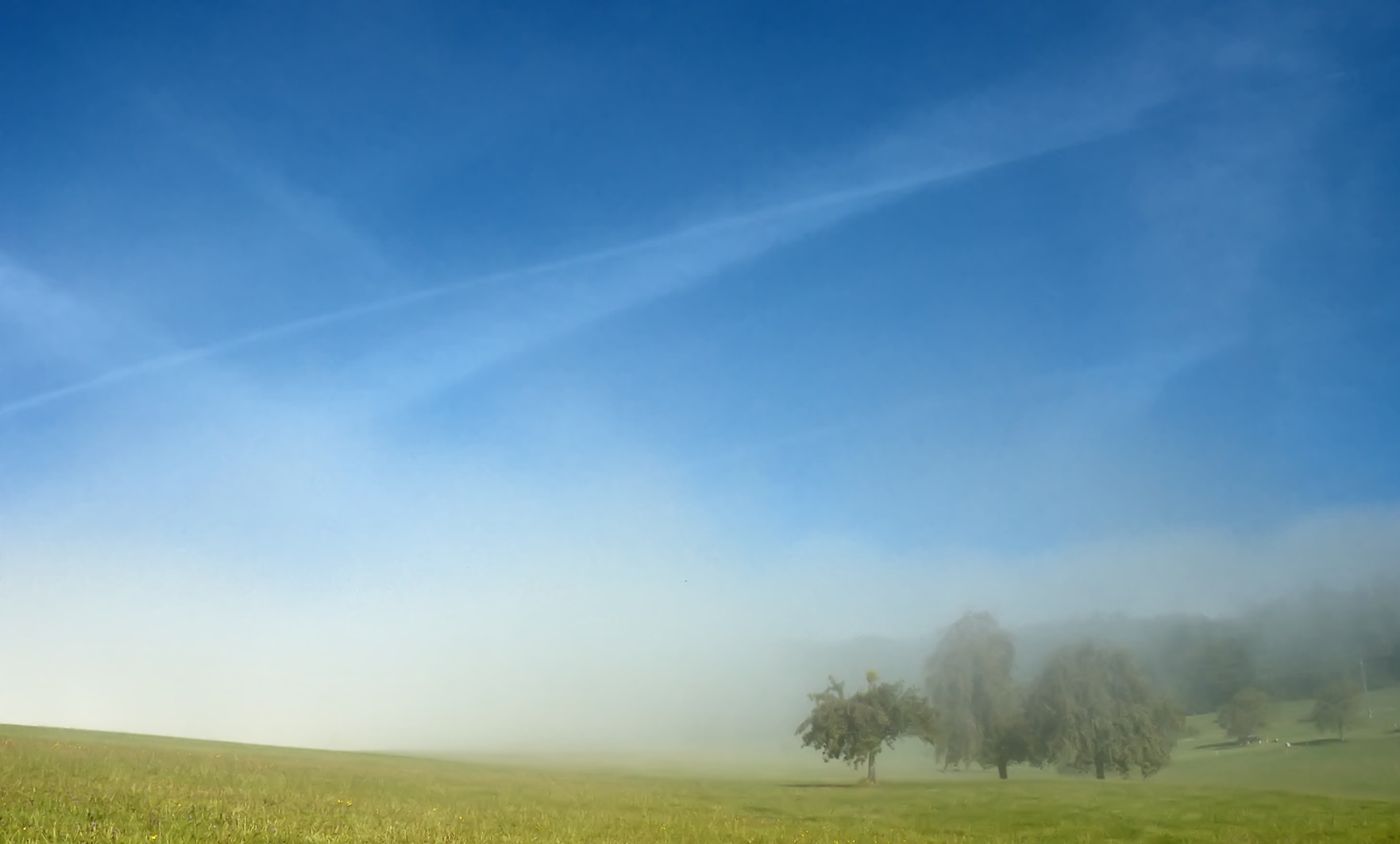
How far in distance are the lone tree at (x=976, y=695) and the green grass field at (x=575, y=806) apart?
13860 mm

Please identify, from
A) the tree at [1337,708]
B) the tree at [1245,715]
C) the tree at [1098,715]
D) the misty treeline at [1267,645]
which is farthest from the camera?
the misty treeline at [1267,645]

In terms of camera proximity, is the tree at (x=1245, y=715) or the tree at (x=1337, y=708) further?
the tree at (x=1245, y=715)

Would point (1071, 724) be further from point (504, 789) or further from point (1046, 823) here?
point (504, 789)

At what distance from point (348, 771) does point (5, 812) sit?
3349cm

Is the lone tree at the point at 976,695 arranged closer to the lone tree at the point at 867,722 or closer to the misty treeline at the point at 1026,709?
the misty treeline at the point at 1026,709

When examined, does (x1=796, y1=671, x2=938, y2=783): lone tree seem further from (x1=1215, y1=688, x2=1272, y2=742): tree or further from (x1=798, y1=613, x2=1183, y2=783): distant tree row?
(x1=1215, y1=688, x2=1272, y2=742): tree

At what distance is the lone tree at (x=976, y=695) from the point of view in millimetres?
81375

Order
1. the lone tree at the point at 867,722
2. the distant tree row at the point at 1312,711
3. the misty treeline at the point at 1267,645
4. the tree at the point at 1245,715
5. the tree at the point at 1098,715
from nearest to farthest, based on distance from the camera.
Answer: the lone tree at the point at 867,722
the tree at the point at 1098,715
the distant tree row at the point at 1312,711
the tree at the point at 1245,715
the misty treeline at the point at 1267,645

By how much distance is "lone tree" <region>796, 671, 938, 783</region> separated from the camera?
237 feet

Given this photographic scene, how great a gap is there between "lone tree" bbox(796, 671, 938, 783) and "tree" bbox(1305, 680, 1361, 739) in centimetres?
5263

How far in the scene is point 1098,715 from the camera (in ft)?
256

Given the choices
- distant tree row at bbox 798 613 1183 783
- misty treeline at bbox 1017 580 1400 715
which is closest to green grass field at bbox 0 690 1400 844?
distant tree row at bbox 798 613 1183 783

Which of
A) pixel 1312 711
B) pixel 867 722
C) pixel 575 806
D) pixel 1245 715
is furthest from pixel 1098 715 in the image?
pixel 575 806

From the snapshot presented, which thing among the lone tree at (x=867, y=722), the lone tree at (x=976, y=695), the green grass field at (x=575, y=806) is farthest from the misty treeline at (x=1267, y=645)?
the green grass field at (x=575, y=806)
